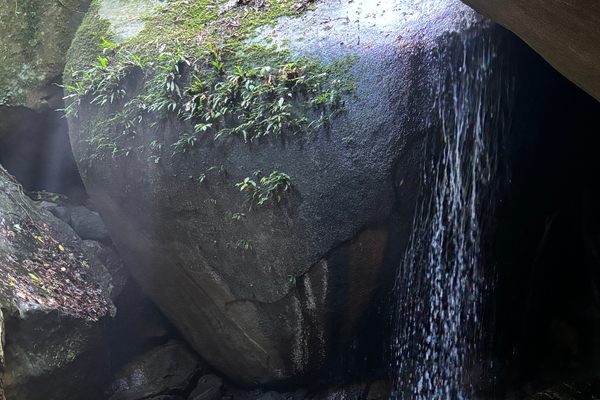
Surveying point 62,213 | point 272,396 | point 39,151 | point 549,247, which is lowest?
point 272,396

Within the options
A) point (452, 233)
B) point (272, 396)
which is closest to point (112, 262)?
point (272, 396)

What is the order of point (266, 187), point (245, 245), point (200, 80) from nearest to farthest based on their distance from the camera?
point (266, 187) < point (245, 245) < point (200, 80)

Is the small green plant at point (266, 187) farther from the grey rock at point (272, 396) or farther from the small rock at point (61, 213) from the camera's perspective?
the small rock at point (61, 213)

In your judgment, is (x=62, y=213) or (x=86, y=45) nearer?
(x=86, y=45)

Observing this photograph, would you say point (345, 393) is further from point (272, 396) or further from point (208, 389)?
point (208, 389)

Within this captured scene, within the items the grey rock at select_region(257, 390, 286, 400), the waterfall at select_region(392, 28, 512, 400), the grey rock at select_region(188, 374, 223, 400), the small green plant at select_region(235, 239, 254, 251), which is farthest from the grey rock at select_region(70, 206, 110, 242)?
the waterfall at select_region(392, 28, 512, 400)

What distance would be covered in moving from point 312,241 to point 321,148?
949mm

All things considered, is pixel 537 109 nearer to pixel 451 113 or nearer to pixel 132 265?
pixel 451 113

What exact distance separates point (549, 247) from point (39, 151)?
7.49 m

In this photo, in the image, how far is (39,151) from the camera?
27.8 feet

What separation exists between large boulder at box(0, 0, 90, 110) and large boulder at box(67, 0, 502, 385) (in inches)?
53.9

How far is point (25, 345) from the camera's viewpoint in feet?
17.6

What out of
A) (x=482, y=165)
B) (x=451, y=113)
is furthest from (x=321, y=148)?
(x=482, y=165)

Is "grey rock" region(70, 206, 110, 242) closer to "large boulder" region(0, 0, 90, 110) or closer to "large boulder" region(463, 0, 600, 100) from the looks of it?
"large boulder" region(0, 0, 90, 110)
